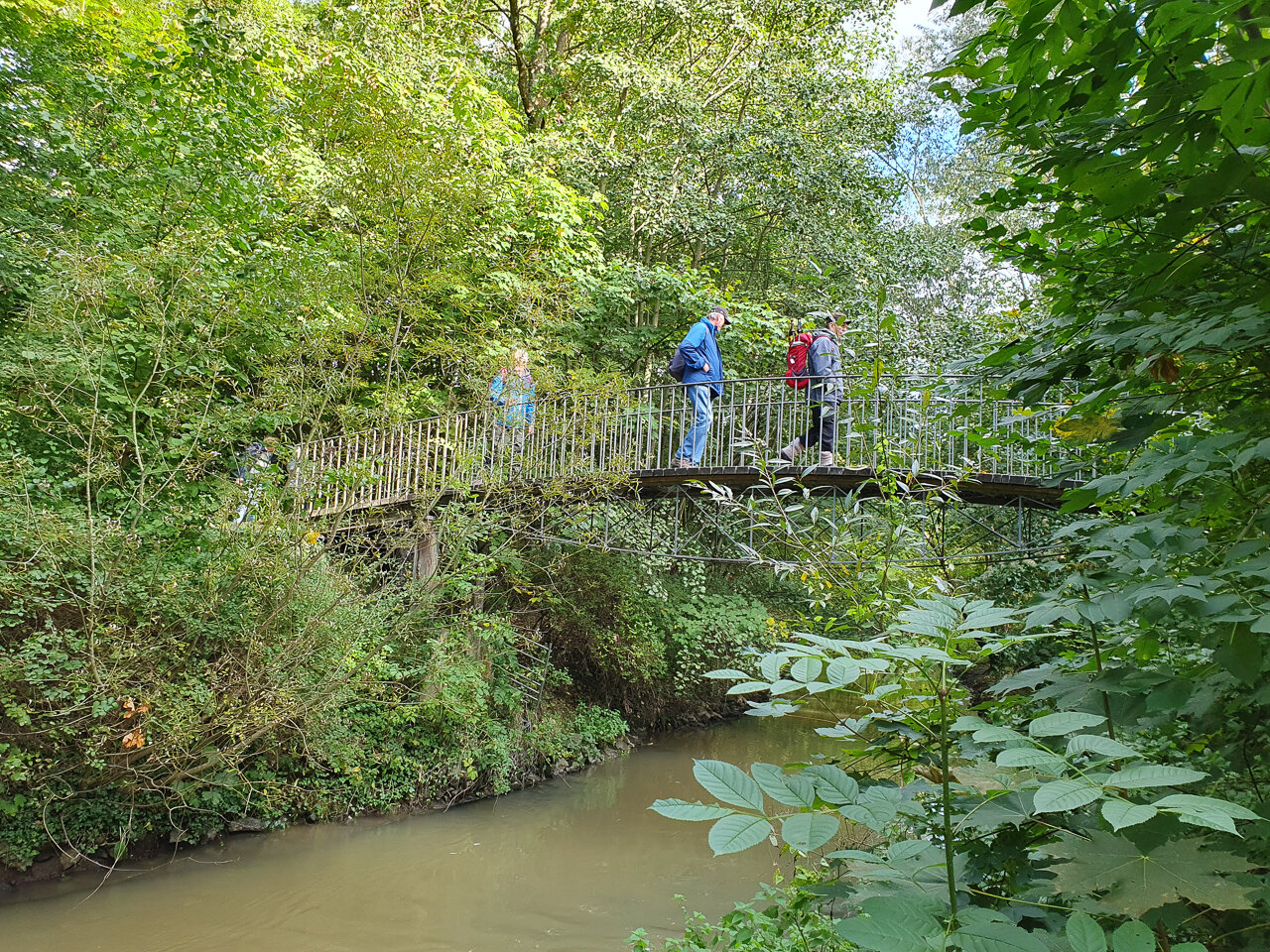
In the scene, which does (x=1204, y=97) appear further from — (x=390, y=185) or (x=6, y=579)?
(x=390, y=185)

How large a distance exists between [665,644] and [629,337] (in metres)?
5.19

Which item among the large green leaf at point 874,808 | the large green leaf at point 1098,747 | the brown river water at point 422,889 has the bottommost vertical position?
the brown river water at point 422,889

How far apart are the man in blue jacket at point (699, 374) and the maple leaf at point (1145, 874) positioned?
8.69m

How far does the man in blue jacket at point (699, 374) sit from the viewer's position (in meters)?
9.93

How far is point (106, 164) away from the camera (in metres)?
9.05

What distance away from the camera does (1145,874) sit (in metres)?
1.15

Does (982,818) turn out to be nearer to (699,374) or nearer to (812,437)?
(812,437)

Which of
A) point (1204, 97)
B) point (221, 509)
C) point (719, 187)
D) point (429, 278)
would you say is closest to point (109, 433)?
point (221, 509)

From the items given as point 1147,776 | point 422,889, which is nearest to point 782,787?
point 1147,776

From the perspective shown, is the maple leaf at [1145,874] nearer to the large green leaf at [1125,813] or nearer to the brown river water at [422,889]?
the large green leaf at [1125,813]

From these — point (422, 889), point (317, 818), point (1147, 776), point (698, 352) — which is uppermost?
point (698, 352)

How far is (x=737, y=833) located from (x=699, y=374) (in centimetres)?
916

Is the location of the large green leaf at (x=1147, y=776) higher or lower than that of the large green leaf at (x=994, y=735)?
lower

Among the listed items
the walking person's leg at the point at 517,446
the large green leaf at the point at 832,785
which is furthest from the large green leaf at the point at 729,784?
the walking person's leg at the point at 517,446
